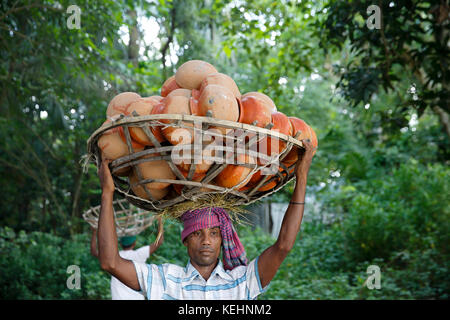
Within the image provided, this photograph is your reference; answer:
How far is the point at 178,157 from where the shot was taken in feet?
4.79

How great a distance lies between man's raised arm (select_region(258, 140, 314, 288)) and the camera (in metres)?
1.71

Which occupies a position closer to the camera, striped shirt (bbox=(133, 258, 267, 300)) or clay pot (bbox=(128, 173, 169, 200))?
clay pot (bbox=(128, 173, 169, 200))

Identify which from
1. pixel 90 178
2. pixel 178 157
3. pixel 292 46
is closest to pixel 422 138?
pixel 292 46

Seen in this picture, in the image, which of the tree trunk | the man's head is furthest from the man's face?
the tree trunk

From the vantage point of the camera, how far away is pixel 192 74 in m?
1.69

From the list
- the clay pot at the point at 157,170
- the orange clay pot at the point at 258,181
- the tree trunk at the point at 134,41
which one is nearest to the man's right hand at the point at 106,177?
the clay pot at the point at 157,170

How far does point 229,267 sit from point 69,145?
642 cm

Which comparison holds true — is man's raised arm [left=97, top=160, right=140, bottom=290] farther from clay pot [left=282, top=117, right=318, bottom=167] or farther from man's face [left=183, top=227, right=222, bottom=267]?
clay pot [left=282, top=117, right=318, bottom=167]

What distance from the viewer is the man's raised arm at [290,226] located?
1.71m

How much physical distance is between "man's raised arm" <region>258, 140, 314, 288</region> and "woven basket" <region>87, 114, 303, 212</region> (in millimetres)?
63

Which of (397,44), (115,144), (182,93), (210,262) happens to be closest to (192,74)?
(182,93)
